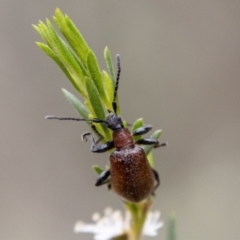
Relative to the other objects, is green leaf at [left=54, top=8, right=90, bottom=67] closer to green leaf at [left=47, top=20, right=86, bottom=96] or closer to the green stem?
green leaf at [left=47, top=20, right=86, bottom=96]

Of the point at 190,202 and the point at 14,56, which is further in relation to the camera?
the point at 14,56

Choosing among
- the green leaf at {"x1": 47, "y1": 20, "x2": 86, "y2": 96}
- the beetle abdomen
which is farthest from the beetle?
the green leaf at {"x1": 47, "y1": 20, "x2": 86, "y2": 96}

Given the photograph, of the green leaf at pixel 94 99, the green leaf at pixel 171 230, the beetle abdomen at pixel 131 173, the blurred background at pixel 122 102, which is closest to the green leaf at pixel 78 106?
the green leaf at pixel 94 99

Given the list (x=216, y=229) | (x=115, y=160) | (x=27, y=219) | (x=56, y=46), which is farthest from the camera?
(x=27, y=219)

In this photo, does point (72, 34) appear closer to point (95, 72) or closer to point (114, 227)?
point (95, 72)

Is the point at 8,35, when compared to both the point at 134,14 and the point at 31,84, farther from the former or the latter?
the point at 134,14

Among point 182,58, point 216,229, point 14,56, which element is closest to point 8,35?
point 14,56
